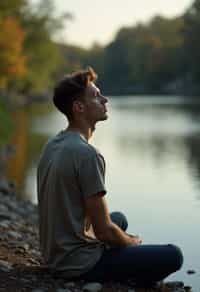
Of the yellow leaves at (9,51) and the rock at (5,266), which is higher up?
the yellow leaves at (9,51)

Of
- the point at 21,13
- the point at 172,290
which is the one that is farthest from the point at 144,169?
the point at 21,13

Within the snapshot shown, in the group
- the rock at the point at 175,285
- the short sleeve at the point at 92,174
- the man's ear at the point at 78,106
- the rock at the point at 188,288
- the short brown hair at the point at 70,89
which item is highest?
the short brown hair at the point at 70,89

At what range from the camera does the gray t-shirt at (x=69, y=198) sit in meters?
4.27

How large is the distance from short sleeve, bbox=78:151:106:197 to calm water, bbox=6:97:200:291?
6.43ft

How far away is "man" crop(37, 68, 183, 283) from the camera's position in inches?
169

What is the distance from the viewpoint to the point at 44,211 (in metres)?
4.54

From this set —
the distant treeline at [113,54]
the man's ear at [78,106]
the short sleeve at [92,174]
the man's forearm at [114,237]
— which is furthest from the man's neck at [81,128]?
the distant treeline at [113,54]

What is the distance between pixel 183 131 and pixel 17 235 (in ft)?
64.4

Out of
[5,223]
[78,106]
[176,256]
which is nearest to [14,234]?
[5,223]

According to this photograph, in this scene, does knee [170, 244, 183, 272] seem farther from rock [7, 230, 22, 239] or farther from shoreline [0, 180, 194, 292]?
rock [7, 230, 22, 239]

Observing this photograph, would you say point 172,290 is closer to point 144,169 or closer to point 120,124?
point 144,169

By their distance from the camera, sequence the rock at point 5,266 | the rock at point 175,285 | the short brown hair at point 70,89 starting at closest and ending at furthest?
the short brown hair at point 70,89, the rock at point 5,266, the rock at point 175,285

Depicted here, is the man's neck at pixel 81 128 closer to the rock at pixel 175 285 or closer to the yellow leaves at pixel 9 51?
the rock at pixel 175 285

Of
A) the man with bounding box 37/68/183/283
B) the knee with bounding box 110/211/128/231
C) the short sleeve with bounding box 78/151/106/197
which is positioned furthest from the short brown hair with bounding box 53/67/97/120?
the knee with bounding box 110/211/128/231
